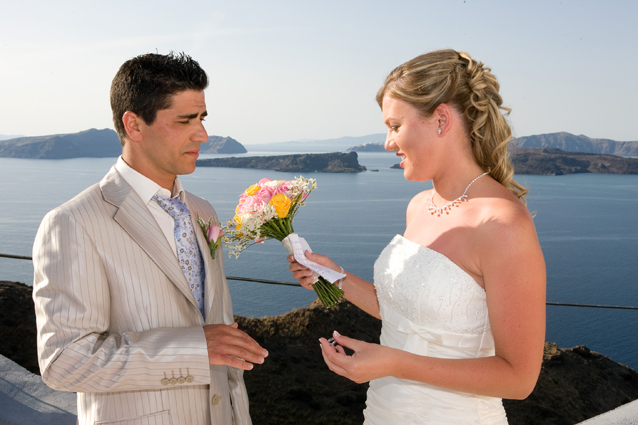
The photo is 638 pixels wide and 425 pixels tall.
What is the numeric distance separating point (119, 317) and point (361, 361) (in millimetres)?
1018

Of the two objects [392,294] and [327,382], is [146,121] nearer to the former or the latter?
[392,294]

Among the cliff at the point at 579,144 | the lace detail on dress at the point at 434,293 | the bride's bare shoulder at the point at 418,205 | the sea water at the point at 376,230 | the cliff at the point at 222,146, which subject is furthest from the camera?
the cliff at the point at 222,146

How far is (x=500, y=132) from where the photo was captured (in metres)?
2.17

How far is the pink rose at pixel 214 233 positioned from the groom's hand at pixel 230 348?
44 cm

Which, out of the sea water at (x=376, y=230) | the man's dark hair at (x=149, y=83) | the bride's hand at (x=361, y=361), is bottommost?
the sea water at (x=376, y=230)

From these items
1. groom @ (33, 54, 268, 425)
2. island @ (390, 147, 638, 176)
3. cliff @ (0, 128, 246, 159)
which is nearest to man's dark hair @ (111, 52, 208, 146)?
groom @ (33, 54, 268, 425)

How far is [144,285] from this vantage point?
6.33ft

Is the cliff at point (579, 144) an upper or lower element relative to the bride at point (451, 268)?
upper

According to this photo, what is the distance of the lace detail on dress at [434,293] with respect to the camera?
79.2 inches

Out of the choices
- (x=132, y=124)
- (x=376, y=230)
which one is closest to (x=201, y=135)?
(x=132, y=124)

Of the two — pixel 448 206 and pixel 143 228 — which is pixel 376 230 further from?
pixel 143 228

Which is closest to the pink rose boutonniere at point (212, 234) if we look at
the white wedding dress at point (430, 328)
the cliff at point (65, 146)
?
the white wedding dress at point (430, 328)

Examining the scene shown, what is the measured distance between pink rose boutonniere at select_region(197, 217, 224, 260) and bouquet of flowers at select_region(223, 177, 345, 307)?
5 cm

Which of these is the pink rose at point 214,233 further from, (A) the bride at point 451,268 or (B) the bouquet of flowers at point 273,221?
(A) the bride at point 451,268
